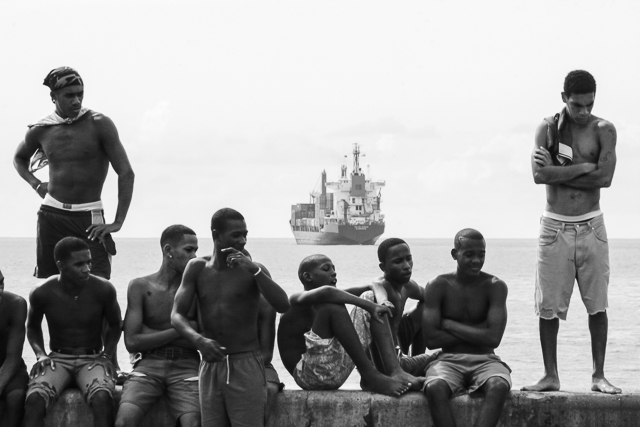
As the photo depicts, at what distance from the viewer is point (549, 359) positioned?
19.8 ft

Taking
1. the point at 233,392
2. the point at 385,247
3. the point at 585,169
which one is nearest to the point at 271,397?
the point at 233,392

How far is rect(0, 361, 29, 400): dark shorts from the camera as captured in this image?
221 inches

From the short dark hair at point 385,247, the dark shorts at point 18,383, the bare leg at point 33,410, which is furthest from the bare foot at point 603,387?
the dark shorts at point 18,383

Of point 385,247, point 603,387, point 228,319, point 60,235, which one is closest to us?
point 228,319

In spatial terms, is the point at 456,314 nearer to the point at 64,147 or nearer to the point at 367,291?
the point at 367,291

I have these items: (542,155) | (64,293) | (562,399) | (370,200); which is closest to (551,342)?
(562,399)

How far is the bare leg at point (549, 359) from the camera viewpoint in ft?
19.2

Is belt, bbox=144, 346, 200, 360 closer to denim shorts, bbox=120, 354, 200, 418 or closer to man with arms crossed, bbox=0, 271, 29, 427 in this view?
denim shorts, bbox=120, 354, 200, 418

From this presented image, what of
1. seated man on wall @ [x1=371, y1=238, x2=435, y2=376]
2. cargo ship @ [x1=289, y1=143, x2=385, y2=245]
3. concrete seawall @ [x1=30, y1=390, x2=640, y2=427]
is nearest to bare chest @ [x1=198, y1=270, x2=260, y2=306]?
concrete seawall @ [x1=30, y1=390, x2=640, y2=427]

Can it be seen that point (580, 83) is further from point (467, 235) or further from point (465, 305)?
point (465, 305)

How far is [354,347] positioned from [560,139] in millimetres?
1919

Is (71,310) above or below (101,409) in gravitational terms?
above

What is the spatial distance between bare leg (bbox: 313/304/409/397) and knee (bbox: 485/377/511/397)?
1.58 ft

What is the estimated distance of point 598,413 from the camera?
18.7ft
